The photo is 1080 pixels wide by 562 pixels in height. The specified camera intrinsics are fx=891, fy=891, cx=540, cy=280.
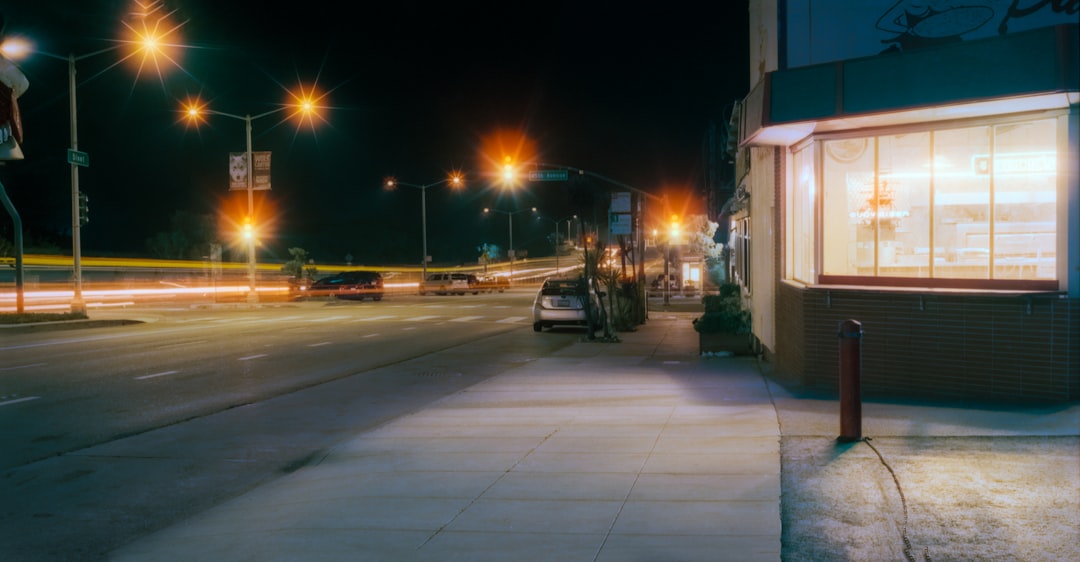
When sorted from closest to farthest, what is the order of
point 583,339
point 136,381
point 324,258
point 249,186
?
point 136,381 < point 583,339 < point 249,186 < point 324,258

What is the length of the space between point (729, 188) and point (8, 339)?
21.5m

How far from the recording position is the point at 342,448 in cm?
912

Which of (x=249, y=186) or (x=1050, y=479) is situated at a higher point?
(x=249, y=186)

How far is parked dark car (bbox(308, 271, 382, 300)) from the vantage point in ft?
162

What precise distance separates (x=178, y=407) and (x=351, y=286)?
38035 millimetres

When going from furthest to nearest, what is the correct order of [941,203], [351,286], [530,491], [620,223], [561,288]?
[351,286] < [561,288] < [620,223] < [941,203] < [530,491]

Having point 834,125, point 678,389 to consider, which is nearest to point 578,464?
point 678,389

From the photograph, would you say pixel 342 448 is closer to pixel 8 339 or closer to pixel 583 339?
pixel 583 339

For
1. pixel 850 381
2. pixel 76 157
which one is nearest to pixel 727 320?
pixel 850 381

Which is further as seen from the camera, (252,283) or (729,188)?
(252,283)

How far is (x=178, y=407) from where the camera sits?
12125 mm

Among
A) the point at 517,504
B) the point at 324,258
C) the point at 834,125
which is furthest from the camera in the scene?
the point at 324,258

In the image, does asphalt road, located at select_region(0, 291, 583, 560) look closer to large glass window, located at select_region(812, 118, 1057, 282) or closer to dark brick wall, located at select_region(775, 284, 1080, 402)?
dark brick wall, located at select_region(775, 284, 1080, 402)

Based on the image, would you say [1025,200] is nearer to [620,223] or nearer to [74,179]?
[620,223]
